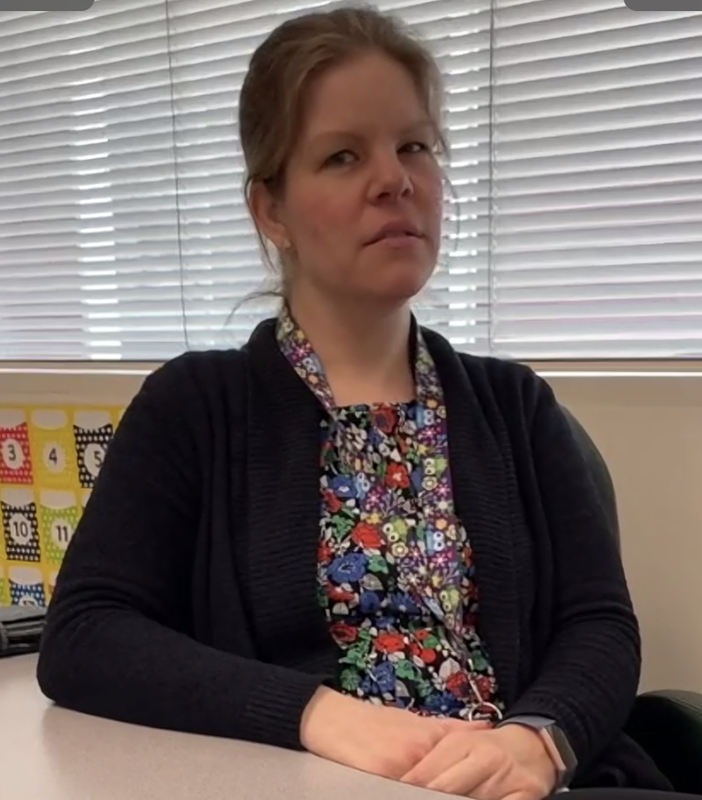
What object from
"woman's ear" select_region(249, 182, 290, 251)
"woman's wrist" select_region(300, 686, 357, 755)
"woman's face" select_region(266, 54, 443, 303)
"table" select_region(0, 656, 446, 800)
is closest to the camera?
"table" select_region(0, 656, 446, 800)

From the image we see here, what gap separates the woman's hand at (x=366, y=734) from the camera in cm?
88

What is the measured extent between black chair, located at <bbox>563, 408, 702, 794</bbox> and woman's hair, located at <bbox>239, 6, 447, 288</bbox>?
550 mm

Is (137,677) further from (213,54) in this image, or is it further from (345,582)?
(213,54)

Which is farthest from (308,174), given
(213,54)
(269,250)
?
(213,54)

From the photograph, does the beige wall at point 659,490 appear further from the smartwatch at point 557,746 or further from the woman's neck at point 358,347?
the smartwatch at point 557,746

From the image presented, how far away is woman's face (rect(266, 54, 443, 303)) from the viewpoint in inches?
45.8

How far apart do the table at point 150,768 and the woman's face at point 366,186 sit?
537mm

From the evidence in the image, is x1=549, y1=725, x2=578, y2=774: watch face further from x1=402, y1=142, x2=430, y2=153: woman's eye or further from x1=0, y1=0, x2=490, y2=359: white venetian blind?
x1=0, y1=0, x2=490, y2=359: white venetian blind

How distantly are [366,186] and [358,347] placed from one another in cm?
20

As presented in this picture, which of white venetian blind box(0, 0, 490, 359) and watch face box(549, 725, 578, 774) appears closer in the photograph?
watch face box(549, 725, 578, 774)

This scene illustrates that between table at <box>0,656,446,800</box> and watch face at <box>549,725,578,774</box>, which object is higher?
table at <box>0,656,446,800</box>

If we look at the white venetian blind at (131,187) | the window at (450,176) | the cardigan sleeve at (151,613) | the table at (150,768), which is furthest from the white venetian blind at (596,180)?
the table at (150,768)

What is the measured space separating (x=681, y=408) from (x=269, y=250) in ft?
→ 2.02

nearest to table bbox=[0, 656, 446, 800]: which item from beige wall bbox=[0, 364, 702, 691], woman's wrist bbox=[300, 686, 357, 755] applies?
woman's wrist bbox=[300, 686, 357, 755]
